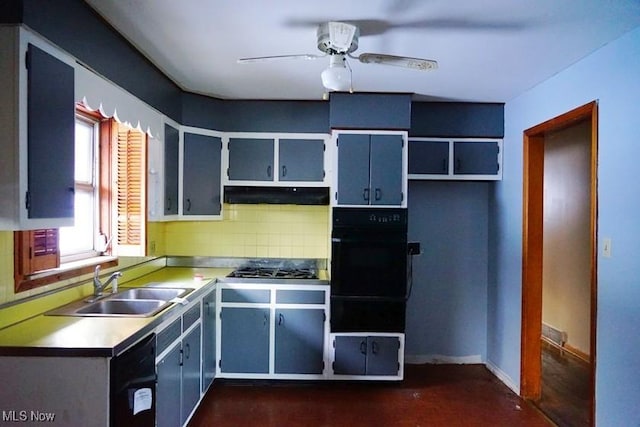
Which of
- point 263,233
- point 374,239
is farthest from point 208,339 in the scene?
point 374,239

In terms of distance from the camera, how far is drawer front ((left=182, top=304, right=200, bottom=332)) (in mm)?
2587

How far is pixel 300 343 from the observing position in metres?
3.34

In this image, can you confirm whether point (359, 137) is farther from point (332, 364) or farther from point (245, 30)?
point (332, 364)

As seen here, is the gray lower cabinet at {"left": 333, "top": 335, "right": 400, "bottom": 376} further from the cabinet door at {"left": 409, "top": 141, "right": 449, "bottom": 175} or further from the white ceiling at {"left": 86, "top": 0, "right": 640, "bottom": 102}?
the white ceiling at {"left": 86, "top": 0, "right": 640, "bottom": 102}

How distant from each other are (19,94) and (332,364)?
9.02 feet

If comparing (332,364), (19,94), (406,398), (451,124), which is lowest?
(406,398)

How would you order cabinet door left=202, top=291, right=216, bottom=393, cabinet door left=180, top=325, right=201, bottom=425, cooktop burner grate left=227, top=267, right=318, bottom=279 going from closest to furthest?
cabinet door left=180, top=325, right=201, bottom=425 < cabinet door left=202, top=291, right=216, bottom=393 < cooktop burner grate left=227, top=267, right=318, bottom=279

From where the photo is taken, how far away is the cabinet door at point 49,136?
161 cm

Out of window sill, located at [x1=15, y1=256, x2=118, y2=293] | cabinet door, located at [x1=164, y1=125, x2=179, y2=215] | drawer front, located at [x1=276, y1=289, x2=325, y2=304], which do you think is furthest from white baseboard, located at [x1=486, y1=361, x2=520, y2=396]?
window sill, located at [x1=15, y1=256, x2=118, y2=293]

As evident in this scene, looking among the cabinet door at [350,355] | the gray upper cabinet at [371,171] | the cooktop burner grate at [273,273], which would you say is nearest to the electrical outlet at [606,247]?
the gray upper cabinet at [371,171]

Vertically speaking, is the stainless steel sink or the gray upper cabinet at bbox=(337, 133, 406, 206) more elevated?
the gray upper cabinet at bbox=(337, 133, 406, 206)

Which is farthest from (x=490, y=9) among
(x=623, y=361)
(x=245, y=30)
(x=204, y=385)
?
(x=204, y=385)

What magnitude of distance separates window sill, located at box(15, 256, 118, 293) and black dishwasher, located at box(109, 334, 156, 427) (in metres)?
0.67

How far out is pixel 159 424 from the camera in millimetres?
2172
